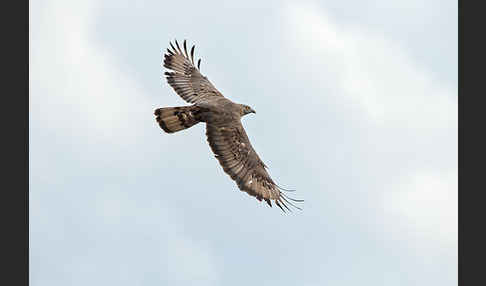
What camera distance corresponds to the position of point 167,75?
76.8 ft

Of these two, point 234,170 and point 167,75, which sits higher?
point 167,75

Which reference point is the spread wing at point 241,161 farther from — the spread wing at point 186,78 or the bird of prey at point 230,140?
the spread wing at point 186,78

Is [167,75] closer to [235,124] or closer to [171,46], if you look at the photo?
[171,46]

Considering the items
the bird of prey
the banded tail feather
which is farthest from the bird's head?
the banded tail feather

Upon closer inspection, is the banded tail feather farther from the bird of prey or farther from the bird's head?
the bird's head

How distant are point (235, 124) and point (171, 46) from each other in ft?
14.1

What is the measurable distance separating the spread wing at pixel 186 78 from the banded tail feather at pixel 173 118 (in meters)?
1.55

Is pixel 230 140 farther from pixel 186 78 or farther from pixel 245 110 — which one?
pixel 186 78

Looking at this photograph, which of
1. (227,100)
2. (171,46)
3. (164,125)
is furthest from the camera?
(171,46)

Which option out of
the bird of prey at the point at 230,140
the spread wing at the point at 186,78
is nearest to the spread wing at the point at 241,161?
the bird of prey at the point at 230,140

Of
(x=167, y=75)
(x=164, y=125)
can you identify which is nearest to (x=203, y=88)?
(x=167, y=75)

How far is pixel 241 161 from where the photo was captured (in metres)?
21.1

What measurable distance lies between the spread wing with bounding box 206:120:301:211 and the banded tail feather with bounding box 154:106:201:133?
0.62 metres

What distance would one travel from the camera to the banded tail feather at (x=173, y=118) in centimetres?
2075
